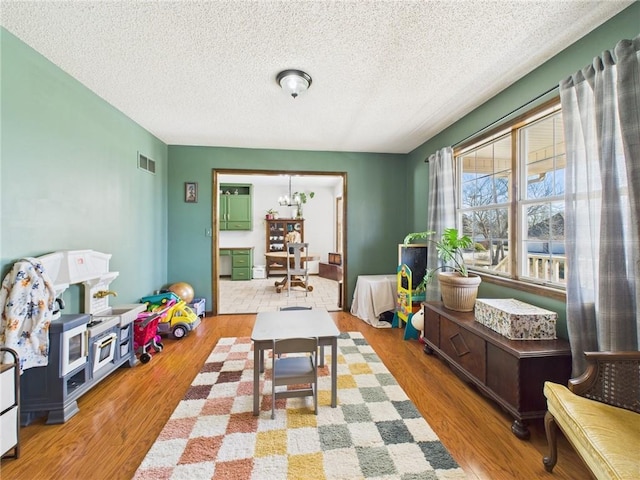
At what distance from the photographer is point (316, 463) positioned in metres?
1.42

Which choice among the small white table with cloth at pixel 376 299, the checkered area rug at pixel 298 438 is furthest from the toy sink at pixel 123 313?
the small white table with cloth at pixel 376 299

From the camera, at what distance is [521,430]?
1.61m

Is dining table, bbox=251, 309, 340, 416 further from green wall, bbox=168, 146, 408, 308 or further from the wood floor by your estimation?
green wall, bbox=168, 146, 408, 308

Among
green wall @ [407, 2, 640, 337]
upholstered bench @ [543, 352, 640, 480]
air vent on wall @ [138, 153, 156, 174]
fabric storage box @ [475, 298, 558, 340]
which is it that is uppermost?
green wall @ [407, 2, 640, 337]

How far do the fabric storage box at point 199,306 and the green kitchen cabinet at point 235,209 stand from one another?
12.0 ft

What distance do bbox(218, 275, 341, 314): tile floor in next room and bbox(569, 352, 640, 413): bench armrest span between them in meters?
3.32

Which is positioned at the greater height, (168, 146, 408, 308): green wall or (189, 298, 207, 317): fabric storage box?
(168, 146, 408, 308): green wall

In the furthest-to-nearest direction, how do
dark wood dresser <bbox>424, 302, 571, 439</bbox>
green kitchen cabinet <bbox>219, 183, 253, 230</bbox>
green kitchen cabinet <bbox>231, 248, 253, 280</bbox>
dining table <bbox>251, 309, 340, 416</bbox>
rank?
green kitchen cabinet <bbox>219, 183, 253, 230</bbox> < green kitchen cabinet <bbox>231, 248, 253, 280</bbox> < dining table <bbox>251, 309, 340, 416</bbox> < dark wood dresser <bbox>424, 302, 571, 439</bbox>

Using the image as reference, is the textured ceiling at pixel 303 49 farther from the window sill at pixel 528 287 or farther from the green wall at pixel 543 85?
the window sill at pixel 528 287

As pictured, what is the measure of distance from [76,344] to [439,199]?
3629 mm

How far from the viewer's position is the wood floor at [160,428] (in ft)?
4.64

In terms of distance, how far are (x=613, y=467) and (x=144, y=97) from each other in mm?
3829

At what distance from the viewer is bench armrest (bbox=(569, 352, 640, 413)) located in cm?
128

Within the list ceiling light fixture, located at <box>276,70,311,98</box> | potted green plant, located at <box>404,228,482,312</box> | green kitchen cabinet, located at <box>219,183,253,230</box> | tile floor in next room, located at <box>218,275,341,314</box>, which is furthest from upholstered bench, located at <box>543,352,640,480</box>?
green kitchen cabinet, located at <box>219,183,253,230</box>
